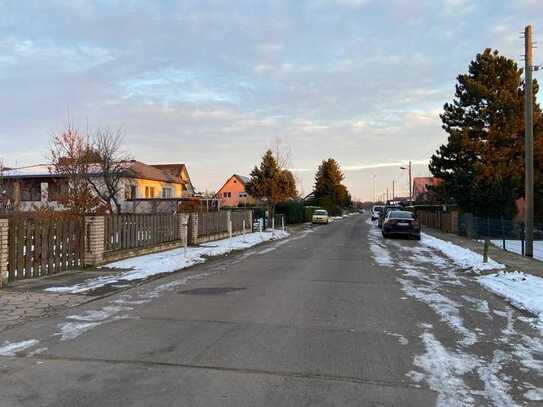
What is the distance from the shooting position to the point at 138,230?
17781 mm

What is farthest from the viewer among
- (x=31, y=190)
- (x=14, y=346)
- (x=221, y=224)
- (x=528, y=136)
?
(x=31, y=190)

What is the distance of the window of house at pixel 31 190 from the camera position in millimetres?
47844

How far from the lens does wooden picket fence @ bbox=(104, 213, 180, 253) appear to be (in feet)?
52.0

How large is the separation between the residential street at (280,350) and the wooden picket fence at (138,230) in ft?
16.5

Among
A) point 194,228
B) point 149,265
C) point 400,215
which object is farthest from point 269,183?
point 149,265

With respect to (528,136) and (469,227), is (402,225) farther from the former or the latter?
(528,136)

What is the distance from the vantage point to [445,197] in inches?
1543

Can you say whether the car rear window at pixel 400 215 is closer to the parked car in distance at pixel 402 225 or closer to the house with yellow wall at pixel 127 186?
the parked car in distance at pixel 402 225

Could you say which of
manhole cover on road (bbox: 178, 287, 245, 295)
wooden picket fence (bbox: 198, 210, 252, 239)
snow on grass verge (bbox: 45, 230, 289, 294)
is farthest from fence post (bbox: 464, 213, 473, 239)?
manhole cover on road (bbox: 178, 287, 245, 295)

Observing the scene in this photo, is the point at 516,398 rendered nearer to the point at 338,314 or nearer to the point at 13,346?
the point at 338,314

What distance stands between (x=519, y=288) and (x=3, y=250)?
10688 mm

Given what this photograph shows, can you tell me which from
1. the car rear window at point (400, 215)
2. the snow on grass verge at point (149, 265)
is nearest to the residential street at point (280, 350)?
the snow on grass verge at point (149, 265)

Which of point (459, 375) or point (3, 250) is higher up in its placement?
point (3, 250)

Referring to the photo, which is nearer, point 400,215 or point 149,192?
point 400,215
